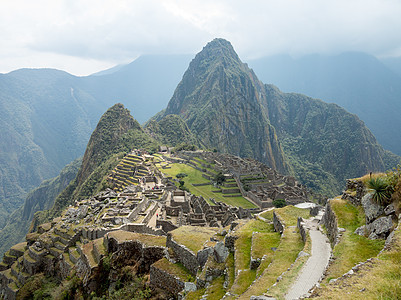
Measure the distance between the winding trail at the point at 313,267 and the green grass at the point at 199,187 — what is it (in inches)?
1664

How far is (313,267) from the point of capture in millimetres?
8242

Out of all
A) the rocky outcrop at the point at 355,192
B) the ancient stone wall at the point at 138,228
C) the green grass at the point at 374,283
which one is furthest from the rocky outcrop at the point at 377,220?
the ancient stone wall at the point at 138,228

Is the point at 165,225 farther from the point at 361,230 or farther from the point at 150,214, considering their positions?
the point at 361,230

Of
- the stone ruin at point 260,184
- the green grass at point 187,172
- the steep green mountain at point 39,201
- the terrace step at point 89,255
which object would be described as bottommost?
the steep green mountain at point 39,201

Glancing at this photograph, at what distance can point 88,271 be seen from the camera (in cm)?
1698

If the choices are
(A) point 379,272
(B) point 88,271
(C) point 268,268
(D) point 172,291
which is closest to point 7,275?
(B) point 88,271

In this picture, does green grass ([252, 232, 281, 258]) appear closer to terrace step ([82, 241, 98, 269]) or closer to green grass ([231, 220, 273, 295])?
green grass ([231, 220, 273, 295])

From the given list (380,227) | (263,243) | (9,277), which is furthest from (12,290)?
(380,227)

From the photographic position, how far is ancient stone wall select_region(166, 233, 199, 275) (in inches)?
478

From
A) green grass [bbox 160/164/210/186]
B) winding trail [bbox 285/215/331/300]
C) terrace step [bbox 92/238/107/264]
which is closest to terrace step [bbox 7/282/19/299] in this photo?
terrace step [bbox 92/238/107/264]

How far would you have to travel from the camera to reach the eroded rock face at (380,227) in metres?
8.46

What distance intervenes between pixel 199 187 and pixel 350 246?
5452 centimetres

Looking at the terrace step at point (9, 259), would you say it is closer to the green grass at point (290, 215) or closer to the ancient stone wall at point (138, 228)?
the ancient stone wall at point (138, 228)

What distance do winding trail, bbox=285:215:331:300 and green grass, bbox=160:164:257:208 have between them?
42269mm
